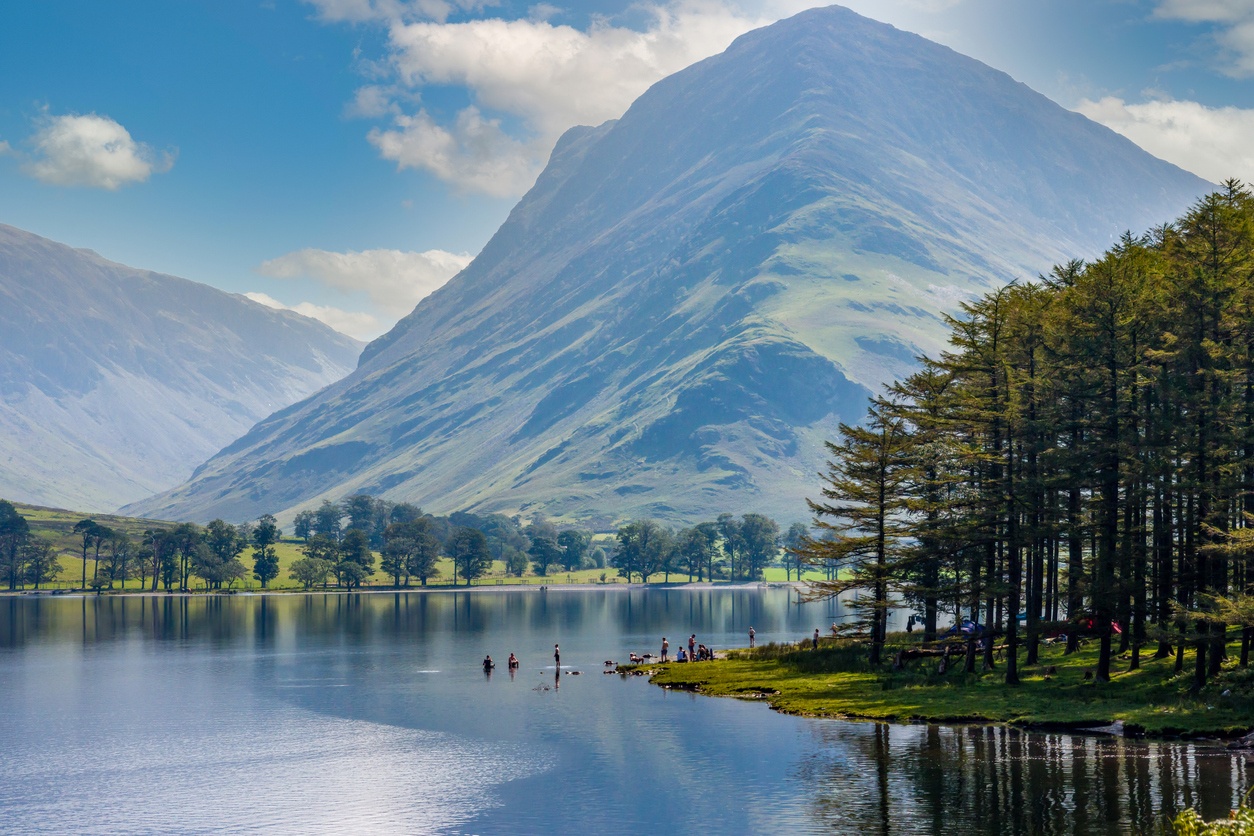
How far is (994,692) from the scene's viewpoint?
85.0 meters

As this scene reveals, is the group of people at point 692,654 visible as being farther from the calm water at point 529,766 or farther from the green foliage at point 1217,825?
the green foliage at point 1217,825

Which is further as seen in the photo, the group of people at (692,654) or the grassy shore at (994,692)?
the group of people at (692,654)

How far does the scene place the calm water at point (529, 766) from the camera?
58219mm

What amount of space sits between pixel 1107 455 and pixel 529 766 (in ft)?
143

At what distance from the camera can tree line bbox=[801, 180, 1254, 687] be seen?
7488 centimetres

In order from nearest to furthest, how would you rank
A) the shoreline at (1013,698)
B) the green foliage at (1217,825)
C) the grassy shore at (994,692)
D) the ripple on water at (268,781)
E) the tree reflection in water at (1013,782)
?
the green foliage at (1217,825)
the tree reflection in water at (1013,782)
the ripple on water at (268,781)
the shoreline at (1013,698)
the grassy shore at (994,692)

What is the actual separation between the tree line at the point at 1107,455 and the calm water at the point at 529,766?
45.0 feet

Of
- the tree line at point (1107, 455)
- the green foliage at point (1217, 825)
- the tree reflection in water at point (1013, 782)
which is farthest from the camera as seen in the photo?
the tree line at point (1107, 455)

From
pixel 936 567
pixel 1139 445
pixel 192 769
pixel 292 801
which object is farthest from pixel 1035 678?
pixel 192 769

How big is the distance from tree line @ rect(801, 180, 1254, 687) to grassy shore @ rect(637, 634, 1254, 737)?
6.92ft

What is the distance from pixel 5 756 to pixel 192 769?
16.1m

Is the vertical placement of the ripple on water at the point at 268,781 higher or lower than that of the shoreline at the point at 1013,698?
lower

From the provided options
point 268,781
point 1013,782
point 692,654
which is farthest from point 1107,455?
point 692,654

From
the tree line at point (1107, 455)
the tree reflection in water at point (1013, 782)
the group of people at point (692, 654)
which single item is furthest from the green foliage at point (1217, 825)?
the group of people at point (692, 654)
